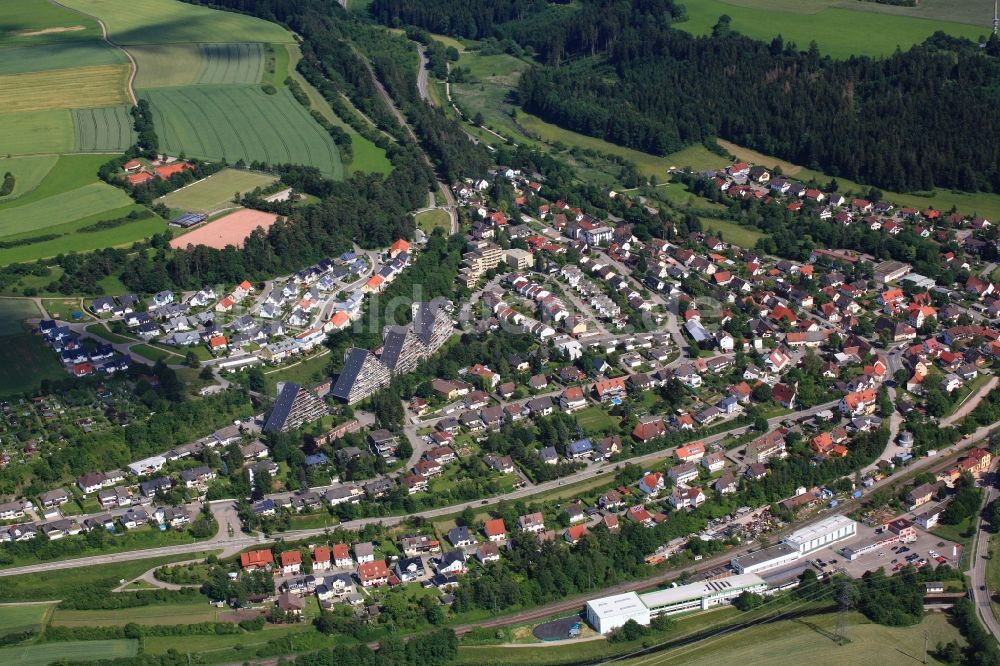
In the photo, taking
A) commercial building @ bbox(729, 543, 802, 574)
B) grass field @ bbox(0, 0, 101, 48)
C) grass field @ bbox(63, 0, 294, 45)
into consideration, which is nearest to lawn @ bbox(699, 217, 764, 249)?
commercial building @ bbox(729, 543, 802, 574)

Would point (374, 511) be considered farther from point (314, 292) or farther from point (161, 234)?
point (161, 234)

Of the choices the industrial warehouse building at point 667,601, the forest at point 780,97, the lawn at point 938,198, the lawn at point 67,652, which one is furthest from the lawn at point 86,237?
the lawn at point 938,198

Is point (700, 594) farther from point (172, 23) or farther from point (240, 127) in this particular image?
point (172, 23)

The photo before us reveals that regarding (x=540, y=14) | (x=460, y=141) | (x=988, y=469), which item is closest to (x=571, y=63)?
(x=540, y=14)

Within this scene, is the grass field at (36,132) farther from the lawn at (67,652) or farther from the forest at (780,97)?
the lawn at (67,652)

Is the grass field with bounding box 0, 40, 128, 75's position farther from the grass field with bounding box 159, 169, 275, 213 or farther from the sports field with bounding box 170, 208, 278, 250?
the sports field with bounding box 170, 208, 278, 250

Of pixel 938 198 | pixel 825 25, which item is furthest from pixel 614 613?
pixel 825 25
